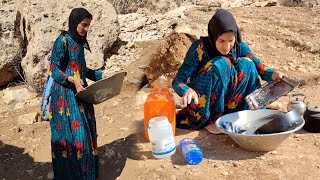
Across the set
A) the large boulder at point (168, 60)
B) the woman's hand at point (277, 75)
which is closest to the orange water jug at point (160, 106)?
the woman's hand at point (277, 75)

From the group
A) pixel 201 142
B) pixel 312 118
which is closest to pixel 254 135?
pixel 201 142

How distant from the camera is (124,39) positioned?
6848 millimetres

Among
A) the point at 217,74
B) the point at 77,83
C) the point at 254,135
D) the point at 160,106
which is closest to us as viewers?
the point at 77,83

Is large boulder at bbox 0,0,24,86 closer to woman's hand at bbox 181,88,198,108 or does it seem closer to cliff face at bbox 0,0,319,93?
cliff face at bbox 0,0,319,93

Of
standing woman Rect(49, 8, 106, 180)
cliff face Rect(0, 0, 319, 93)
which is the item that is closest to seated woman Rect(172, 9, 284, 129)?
standing woman Rect(49, 8, 106, 180)

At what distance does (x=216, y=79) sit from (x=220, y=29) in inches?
16.8

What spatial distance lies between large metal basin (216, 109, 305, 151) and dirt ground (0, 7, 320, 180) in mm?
81

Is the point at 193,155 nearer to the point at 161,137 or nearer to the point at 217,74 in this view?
the point at 161,137

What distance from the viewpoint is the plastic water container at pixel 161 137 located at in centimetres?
284

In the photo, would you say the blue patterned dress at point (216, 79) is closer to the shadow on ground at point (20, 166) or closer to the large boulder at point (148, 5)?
the shadow on ground at point (20, 166)

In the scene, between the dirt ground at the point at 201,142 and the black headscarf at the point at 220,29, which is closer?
the dirt ground at the point at 201,142

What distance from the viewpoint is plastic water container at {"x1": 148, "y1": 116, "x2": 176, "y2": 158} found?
2.84 metres

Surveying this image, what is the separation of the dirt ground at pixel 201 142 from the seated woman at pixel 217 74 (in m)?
0.25

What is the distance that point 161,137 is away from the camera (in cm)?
285
